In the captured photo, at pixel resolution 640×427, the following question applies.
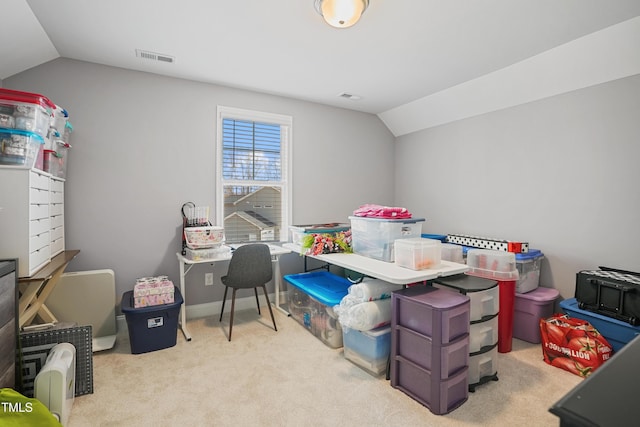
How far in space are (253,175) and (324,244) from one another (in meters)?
1.42

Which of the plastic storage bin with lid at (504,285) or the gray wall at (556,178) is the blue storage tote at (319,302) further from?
the gray wall at (556,178)

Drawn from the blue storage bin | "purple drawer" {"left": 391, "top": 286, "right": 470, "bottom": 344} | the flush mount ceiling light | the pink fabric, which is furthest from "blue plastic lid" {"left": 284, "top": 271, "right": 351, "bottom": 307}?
the flush mount ceiling light

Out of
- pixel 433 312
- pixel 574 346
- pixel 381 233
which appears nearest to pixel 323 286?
pixel 381 233

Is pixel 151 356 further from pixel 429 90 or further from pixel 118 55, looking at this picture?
pixel 429 90

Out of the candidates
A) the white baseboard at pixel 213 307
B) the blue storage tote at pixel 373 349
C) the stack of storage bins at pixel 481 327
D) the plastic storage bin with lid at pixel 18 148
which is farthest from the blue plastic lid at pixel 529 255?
the plastic storage bin with lid at pixel 18 148

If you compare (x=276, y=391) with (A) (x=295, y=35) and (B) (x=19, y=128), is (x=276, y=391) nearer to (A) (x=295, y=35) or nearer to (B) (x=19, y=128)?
(B) (x=19, y=128)

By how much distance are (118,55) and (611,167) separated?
439 cm

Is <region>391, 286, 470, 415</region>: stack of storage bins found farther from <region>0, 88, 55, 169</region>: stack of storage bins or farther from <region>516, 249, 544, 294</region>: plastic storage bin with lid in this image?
<region>0, 88, 55, 169</region>: stack of storage bins

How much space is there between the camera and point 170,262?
10.5ft

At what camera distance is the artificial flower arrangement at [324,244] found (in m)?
2.87

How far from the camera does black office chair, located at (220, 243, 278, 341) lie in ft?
9.26

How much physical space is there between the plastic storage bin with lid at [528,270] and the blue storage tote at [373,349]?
4.92ft

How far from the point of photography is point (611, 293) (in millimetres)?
2326

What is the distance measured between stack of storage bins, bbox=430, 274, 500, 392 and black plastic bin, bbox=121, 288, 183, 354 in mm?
2232
